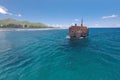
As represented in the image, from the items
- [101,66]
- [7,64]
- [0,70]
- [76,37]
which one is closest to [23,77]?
[0,70]

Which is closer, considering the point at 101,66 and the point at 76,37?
the point at 101,66

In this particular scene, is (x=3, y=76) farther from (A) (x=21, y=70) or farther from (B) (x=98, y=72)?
(B) (x=98, y=72)

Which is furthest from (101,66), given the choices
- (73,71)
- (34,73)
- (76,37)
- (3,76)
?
(76,37)

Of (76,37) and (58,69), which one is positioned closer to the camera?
(58,69)

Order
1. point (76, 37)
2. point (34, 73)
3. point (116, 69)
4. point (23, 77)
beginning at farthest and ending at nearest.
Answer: point (76, 37)
point (116, 69)
point (34, 73)
point (23, 77)

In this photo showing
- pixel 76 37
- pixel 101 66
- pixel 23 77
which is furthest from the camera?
pixel 76 37

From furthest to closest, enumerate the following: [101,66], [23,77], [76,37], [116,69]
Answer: [76,37], [101,66], [116,69], [23,77]

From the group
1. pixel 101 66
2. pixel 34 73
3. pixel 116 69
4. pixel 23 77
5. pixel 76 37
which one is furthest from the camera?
pixel 76 37

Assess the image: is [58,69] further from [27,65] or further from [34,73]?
[27,65]
